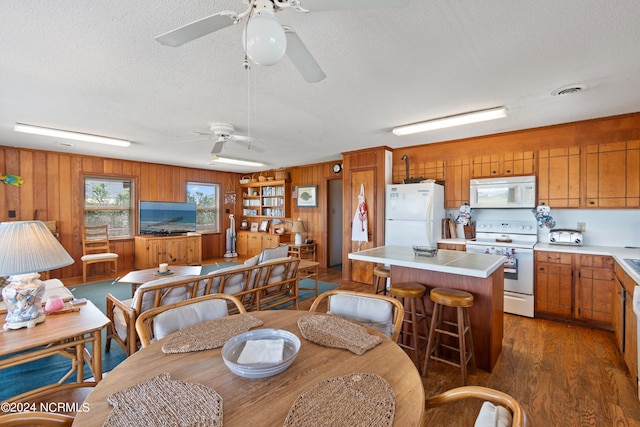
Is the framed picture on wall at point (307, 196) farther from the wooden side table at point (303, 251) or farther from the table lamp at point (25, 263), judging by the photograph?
the table lamp at point (25, 263)

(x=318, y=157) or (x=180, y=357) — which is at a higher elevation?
(x=318, y=157)

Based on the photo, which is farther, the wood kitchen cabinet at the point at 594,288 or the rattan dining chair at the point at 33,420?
the wood kitchen cabinet at the point at 594,288

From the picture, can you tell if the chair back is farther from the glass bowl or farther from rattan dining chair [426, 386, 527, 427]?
rattan dining chair [426, 386, 527, 427]

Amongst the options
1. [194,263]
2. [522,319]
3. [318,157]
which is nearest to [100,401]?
[522,319]

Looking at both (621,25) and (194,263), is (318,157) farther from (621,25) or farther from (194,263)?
(621,25)

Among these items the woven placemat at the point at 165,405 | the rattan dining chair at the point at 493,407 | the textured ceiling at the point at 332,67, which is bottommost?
the rattan dining chair at the point at 493,407

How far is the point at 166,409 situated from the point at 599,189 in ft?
15.3

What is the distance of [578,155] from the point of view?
3467 millimetres

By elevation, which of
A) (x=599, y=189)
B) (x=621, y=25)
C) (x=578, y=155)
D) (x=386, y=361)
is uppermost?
(x=621, y=25)

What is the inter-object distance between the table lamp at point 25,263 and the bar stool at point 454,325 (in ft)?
8.29

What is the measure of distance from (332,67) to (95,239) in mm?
6124

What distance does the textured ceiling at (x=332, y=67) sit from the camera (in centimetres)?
162

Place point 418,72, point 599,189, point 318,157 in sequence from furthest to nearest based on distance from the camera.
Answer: point 318,157 → point 599,189 → point 418,72

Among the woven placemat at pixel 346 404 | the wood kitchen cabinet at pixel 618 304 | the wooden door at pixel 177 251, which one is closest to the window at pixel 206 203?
the wooden door at pixel 177 251
